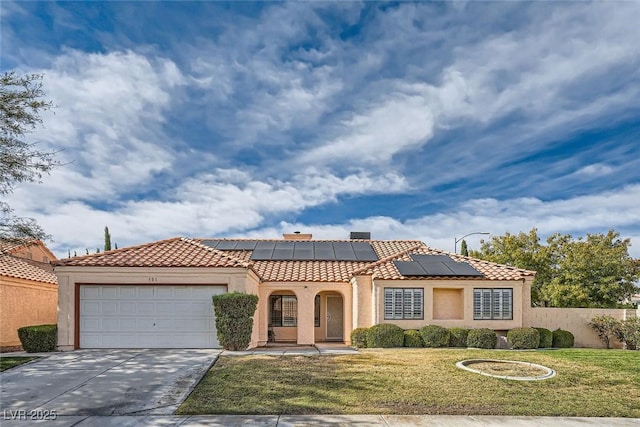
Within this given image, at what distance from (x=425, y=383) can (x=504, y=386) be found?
6.08 feet

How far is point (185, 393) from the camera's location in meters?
10.2

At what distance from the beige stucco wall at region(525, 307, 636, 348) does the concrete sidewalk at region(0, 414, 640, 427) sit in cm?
1174

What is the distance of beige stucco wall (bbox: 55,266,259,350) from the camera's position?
52.5 feet

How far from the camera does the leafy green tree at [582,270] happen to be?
2589 cm

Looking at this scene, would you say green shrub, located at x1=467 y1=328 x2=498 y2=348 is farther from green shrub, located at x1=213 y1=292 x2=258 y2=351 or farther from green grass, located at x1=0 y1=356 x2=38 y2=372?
green grass, located at x1=0 y1=356 x2=38 y2=372

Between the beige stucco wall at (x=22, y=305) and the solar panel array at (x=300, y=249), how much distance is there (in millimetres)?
8016

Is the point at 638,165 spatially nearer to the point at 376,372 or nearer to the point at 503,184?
the point at 503,184

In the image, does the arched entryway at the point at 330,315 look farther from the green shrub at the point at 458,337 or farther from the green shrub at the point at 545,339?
the green shrub at the point at 545,339

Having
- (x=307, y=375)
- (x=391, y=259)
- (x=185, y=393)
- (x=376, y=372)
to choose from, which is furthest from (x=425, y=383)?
(x=391, y=259)

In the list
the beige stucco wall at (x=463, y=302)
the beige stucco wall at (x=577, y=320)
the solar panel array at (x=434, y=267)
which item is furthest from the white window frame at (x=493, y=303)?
the beige stucco wall at (x=577, y=320)

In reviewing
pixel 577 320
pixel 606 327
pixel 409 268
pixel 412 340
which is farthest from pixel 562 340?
pixel 409 268

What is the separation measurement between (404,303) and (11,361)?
46.4 ft

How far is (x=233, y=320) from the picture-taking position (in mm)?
15609

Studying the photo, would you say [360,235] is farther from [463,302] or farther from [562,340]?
[562,340]
